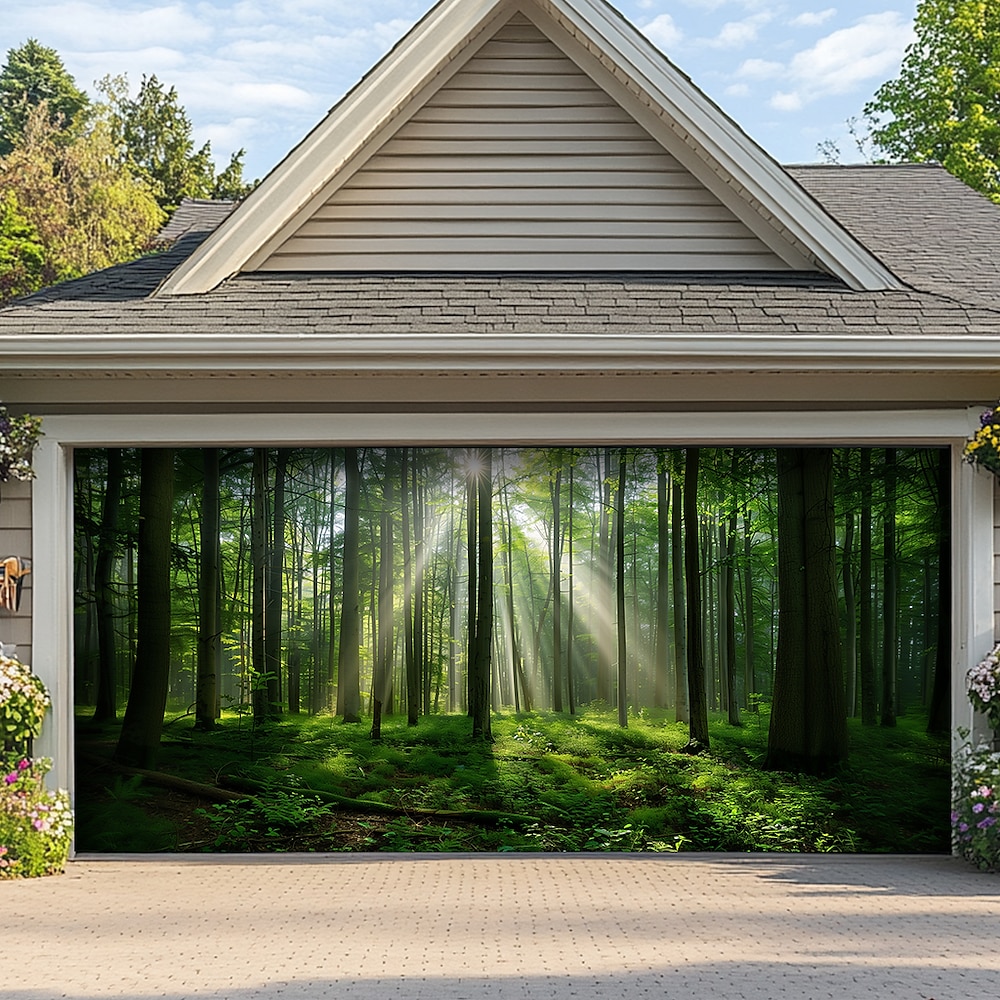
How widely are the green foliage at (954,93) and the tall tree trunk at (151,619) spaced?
20378 millimetres

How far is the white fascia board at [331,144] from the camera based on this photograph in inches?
295

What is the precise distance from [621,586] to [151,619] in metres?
3.25

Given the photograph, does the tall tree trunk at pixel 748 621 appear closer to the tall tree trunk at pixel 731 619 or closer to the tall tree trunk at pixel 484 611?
the tall tree trunk at pixel 731 619

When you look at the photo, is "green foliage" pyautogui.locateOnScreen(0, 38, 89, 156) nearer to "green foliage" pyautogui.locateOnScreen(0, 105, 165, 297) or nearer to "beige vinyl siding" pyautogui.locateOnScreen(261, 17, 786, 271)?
"green foliage" pyautogui.locateOnScreen(0, 105, 165, 297)

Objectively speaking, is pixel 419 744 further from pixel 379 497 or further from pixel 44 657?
pixel 44 657

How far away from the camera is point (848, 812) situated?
7723 millimetres

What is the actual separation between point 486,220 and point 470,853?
14.2ft

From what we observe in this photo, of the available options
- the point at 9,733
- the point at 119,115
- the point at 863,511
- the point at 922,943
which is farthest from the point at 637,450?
the point at 119,115

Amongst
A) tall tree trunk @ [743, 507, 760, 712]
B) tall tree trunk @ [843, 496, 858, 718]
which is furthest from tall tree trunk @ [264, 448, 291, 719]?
tall tree trunk @ [843, 496, 858, 718]

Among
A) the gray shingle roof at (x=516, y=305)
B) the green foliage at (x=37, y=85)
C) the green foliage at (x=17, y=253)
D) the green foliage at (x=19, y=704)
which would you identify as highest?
the green foliage at (x=37, y=85)

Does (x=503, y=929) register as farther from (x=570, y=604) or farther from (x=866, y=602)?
(x=866, y=602)

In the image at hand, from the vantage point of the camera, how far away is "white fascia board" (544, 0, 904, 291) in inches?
298

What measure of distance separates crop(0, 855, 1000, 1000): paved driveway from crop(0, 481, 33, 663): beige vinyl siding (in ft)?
4.86

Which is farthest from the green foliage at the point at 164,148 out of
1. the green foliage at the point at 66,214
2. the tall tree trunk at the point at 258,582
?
the tall tree trunk at the point at 258,582
